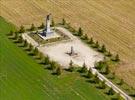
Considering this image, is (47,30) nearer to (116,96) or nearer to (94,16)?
(94,16)

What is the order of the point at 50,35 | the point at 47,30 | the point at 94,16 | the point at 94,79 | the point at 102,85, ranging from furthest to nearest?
the point at 94,16 < the point at 50,35 < the point at 47,30 < the point at 94,79 < the point at 102,85

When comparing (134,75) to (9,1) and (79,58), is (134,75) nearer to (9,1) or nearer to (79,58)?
(79,58)

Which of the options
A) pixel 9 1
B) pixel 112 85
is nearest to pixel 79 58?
pixel 112 85

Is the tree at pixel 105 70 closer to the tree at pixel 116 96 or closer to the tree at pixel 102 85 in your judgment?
the tree at pixel 102 85

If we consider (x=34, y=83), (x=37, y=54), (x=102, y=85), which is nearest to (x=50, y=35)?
(x=37, y=54)

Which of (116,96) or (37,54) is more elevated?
(37,54)

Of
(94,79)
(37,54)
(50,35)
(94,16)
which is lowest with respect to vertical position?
(94,79)
